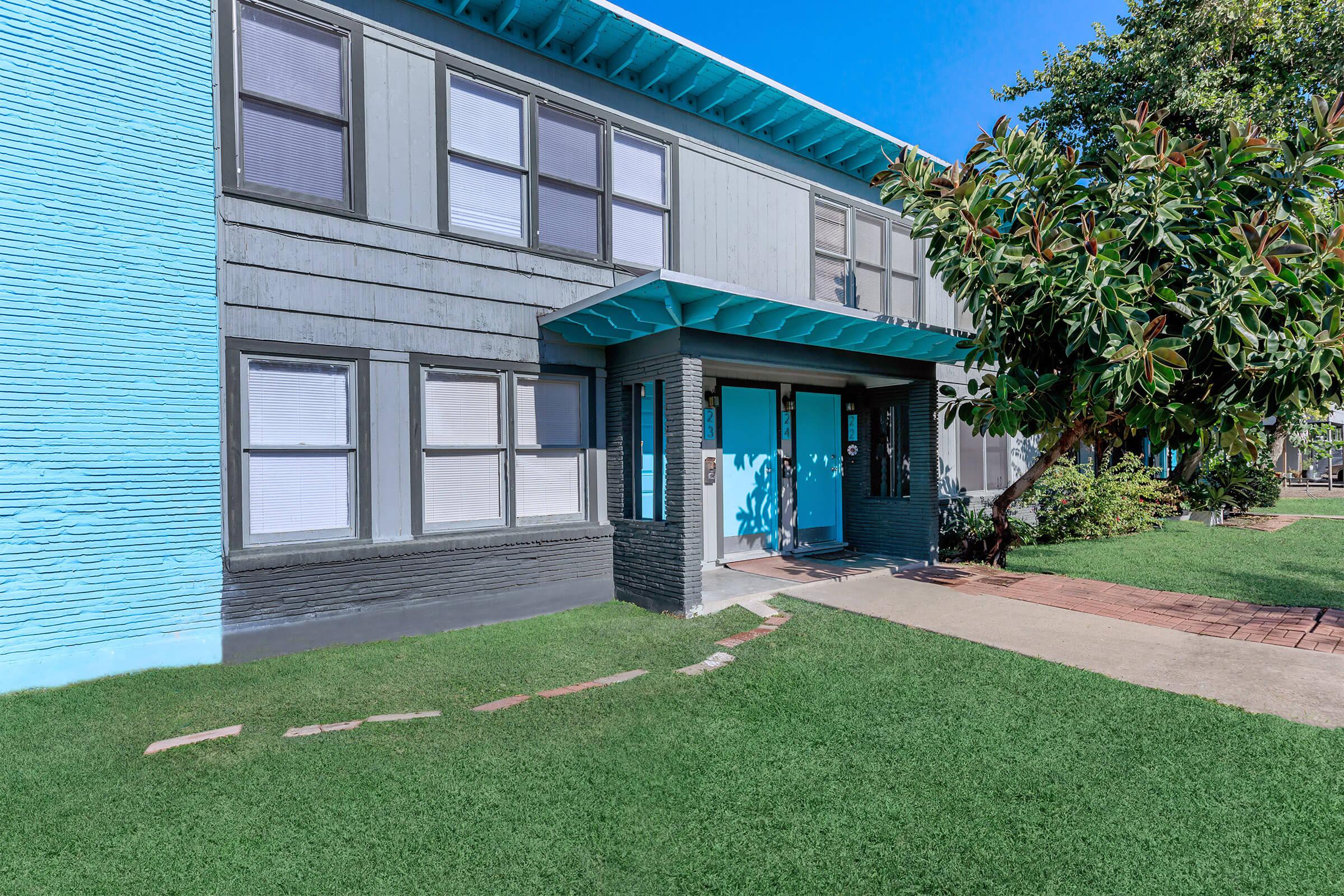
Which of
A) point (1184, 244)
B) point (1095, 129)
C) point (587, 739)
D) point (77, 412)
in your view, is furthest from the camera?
point (1095, 129)

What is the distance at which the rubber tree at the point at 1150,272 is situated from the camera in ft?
18.1

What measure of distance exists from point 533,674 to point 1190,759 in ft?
13.0

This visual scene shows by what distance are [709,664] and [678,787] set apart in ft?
5.89

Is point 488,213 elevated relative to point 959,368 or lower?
elevated

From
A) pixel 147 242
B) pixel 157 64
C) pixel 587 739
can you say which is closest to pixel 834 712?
pixel 587 739

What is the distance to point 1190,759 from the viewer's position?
11.3 feet

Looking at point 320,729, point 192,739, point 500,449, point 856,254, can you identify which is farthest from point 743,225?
point 192,739

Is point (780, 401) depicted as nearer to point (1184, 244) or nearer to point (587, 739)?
point (1184, 244)

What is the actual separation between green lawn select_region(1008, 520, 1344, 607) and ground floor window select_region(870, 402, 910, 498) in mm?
1822

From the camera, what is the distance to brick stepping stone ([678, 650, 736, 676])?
4934 mm

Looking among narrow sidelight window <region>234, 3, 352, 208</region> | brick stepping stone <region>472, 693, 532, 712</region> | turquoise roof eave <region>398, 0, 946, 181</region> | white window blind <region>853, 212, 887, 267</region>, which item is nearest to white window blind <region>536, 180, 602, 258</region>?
turquoise roof eave <region>398, 0, 946, 181</region>

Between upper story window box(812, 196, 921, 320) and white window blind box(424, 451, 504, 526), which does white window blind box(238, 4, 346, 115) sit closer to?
white window blind box(424, 451, 504, 526)

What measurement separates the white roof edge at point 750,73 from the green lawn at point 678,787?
618 cm

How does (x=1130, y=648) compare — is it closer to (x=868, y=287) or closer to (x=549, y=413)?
(x=549, y=413)
